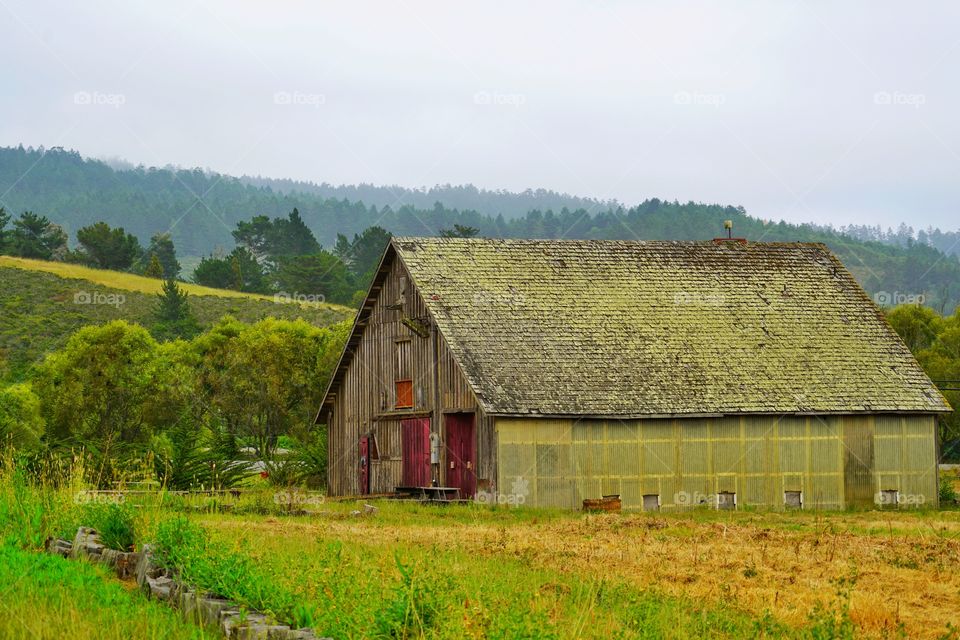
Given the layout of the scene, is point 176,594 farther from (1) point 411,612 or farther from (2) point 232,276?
(2) point 232,276

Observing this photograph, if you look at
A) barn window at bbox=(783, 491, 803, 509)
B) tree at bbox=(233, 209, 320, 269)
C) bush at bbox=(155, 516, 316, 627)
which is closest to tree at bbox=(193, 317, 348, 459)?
barn window at bbox=(783, 491, 803, 509)

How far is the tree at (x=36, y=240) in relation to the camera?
392ft

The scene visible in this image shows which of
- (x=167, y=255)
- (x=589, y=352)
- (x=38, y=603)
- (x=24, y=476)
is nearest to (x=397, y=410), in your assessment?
(x=589, y=352)

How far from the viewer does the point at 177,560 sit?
48.2ft

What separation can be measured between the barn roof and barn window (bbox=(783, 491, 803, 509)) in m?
2.43

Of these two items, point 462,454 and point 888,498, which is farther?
point 888,498

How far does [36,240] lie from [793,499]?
10079 centimetres

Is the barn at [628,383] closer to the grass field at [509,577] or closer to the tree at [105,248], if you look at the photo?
the grass field at [509,577]

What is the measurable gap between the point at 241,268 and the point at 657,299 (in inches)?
3750

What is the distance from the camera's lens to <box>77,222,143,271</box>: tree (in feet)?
403

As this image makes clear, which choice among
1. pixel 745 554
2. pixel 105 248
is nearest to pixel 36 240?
pixel 105 248

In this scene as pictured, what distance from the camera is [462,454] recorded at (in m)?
34.9

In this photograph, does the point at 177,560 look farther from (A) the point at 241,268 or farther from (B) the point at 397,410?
(A) the point at 241,268

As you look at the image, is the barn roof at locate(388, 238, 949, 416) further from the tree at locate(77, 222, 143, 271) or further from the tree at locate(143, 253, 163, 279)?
the tree at locate(77, 222, 143, 271)
